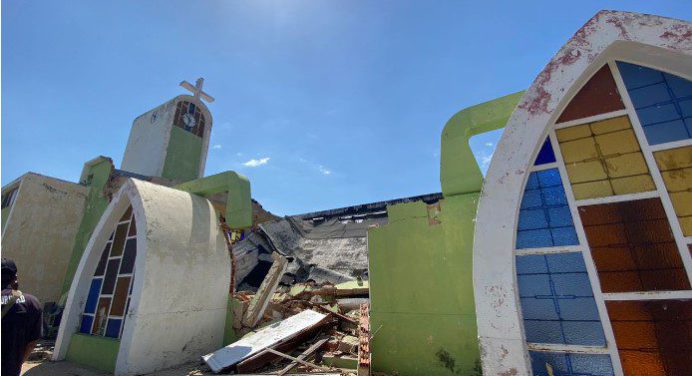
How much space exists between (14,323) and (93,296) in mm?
4724

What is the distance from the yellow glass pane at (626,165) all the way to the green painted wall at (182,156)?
14267 millimetres

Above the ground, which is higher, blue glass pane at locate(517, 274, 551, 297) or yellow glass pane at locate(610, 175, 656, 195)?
yellow glass pane at locate(610, 175, 656, 195)

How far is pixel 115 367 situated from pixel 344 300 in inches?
218

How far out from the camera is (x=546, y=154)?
3348 millimetres

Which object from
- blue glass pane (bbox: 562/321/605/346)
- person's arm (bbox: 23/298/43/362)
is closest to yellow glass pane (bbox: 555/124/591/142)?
blue glass pane (bbox: 562/321/605/346)

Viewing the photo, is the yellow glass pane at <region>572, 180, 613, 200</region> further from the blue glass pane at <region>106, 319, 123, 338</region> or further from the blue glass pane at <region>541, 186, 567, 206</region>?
the blue glass pane at <region>106, 319, 123, 338</region>

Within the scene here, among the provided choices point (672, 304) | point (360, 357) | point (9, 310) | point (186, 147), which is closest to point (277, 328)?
point (360, 357)

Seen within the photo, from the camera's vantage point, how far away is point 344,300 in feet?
31.3

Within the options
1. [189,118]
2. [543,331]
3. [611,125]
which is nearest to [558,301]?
[543,331]

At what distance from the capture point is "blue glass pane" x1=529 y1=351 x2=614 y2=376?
2.67 metres

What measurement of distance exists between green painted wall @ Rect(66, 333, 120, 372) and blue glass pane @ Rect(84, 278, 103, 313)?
0.53 meters

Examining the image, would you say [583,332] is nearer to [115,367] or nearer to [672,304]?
[672,304]

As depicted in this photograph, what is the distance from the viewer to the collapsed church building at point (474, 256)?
9.09 ft

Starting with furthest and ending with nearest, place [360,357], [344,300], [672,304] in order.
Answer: [344,300]
[360,357]
[672,304]
